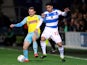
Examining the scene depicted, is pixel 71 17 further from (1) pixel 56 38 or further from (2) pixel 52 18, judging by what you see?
(1) pixel 56 38

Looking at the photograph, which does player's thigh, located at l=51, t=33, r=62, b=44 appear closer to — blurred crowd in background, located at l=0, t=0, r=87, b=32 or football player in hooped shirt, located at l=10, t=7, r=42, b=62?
football player in hooped shirt, located at l=10, t=7, r=42, b=62

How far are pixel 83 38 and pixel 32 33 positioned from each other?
36.5 feet

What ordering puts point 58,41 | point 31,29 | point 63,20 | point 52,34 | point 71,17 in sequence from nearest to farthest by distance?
point 58,41 < point 31,29 < point 52,34 < point 71,17 < point 63,20

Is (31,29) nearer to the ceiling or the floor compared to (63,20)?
nearer to the ceiling

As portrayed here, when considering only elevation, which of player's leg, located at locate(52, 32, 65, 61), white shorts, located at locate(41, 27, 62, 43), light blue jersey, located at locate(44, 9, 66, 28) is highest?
light blue jersey, located at locate(44, 9, 66, 28)

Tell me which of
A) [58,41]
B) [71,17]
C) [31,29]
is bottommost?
[58,41]

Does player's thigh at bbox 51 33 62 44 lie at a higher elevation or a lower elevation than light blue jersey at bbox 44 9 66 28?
lower

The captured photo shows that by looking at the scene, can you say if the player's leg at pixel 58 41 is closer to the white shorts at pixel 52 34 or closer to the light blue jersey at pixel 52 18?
the white shorts at pixel 52 34

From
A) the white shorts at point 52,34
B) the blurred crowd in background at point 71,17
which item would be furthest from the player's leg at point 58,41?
the blurred crowd in background at point 71,17

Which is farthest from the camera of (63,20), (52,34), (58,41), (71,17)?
(63,20)

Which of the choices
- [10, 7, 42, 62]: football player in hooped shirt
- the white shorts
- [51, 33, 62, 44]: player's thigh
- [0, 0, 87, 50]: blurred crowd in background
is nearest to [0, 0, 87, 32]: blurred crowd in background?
[0, 0, 87, 50]: blurred crowd in background

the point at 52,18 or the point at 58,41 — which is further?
the point at 52,18

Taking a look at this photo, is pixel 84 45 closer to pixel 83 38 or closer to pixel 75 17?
pixel 83 38

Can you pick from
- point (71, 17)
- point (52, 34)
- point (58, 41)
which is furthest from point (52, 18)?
point (71, 17)
